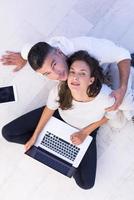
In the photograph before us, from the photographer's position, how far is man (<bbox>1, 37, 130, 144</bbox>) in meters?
1.30

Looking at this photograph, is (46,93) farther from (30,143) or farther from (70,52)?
(70,52)

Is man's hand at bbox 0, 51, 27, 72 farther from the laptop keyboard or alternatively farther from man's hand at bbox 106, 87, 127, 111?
man's hand at bbox 106, 87, 127, 111

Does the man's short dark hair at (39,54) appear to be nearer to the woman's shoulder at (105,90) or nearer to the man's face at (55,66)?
the man's face at (55,66)

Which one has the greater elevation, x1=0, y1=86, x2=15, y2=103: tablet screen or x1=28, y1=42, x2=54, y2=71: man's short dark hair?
x1=28, y1=42, x2=54, y2=71: man's short dark hair

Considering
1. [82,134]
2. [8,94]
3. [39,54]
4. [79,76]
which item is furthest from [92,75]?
[8,94]

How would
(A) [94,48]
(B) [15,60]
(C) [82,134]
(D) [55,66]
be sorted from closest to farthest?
(D) [55,66] → (A) [94,48] → (C) [82,134] → (B) [15,60]

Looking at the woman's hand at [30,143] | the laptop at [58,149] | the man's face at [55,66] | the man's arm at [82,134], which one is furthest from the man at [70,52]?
the woman's hand at [30,143]

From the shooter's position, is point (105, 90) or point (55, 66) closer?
point (55, 66)

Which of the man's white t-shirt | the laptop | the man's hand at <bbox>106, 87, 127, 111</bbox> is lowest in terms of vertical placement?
the laptop

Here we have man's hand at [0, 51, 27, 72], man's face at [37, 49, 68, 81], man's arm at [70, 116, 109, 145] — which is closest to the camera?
man's face at [37, 49, 68, 81]

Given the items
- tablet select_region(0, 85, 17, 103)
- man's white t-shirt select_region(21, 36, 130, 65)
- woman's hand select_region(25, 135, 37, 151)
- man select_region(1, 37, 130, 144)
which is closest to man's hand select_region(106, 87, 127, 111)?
man select_region(1, 37, 130, 144)

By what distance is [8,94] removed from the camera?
5.88ft

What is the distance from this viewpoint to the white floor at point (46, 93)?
68.2 inches

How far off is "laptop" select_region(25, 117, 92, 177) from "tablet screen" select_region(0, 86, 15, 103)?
263 mm
